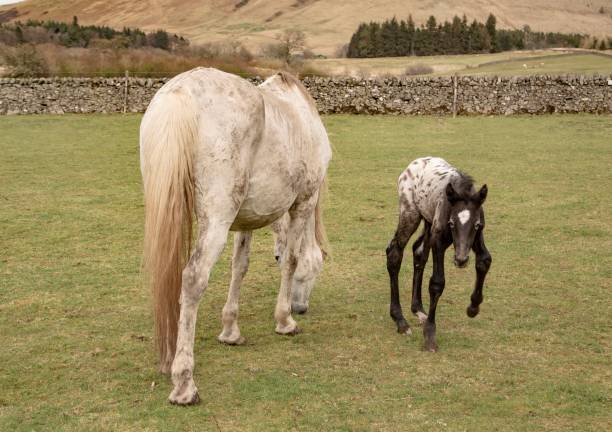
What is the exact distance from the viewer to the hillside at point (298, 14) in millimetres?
129000

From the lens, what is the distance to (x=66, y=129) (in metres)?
21.8

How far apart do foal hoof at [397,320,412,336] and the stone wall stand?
66.0 feet

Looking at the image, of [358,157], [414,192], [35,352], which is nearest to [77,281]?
[35,352]

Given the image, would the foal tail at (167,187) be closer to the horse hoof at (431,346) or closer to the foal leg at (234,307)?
the foal leg at (234,307)

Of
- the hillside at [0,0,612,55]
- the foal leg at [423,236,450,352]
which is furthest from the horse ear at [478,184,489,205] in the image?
the hillside at [0,0,612,55]

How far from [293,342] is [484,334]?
1558mm

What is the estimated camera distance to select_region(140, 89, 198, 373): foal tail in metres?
4.40

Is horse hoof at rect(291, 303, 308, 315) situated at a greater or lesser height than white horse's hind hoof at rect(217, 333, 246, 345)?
lesser

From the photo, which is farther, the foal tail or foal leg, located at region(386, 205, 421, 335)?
foal leg, located at region(386, 205, 421, 335)

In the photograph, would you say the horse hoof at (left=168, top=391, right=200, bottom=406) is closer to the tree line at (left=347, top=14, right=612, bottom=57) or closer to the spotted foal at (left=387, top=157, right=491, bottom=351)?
the spotted foal at (left=387, top=157, right=491, bottom=351)

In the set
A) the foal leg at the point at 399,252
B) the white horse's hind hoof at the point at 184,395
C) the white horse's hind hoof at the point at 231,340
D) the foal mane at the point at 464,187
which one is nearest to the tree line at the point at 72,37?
the foal leg at the point at 399,252

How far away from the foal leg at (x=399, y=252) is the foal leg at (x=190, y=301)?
2.01 m

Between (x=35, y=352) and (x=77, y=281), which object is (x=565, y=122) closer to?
(x=77, y=281)

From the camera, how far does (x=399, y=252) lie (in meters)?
6.20
